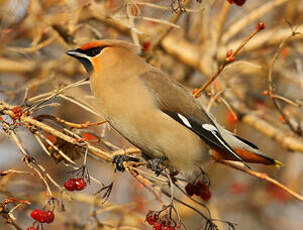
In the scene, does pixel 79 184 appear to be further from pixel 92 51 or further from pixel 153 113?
pixel 92 51

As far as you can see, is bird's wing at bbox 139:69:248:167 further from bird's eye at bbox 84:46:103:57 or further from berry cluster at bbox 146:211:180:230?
berry cluster at bbox 146:211:180:230

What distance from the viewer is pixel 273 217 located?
17.8 feet

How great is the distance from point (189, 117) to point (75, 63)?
1.44m

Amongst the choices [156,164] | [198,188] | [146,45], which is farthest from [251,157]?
[146,45]

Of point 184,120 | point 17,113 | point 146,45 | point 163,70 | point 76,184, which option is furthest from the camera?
point 163,70

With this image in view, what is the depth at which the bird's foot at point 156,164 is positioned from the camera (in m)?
2.82

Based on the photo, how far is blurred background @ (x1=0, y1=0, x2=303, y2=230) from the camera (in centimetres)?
269

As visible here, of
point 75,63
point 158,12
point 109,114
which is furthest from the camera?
point 75,63

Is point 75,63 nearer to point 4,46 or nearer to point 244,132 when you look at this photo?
point 4,46

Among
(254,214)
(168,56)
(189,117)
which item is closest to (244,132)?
(254,214)

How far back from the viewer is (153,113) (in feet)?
9.33

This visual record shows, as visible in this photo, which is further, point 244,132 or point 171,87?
point 244,132

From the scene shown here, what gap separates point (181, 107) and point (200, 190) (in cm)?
52

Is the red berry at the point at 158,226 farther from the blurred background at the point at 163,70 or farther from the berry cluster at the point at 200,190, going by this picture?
the berry cluster at the point at 200,190
